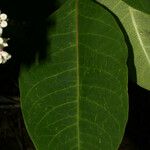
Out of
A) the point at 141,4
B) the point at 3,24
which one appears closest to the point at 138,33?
the point at 141,4

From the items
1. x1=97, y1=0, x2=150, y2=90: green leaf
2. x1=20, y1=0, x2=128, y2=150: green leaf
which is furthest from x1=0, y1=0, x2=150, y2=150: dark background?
x1=97, y1=0, x2=150, y2=90: green leaf

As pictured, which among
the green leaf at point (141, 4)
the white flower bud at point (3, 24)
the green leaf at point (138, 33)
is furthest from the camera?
the green leaf at point (138, 33)

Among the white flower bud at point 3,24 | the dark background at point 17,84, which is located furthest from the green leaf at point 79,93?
the white flower bud at point 3,24

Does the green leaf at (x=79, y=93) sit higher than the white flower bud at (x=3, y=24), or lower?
lower

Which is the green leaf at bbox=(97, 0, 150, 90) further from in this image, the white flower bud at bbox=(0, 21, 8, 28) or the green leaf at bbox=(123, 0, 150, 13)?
the white flower bud at bbox=(0, 21, 8, 28)

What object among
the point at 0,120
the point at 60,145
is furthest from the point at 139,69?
the point at 0,120

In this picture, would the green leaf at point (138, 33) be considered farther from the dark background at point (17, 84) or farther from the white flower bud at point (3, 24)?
the white flower bud at point (3, 24)

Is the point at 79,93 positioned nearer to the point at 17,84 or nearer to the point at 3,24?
the point at 3,24
